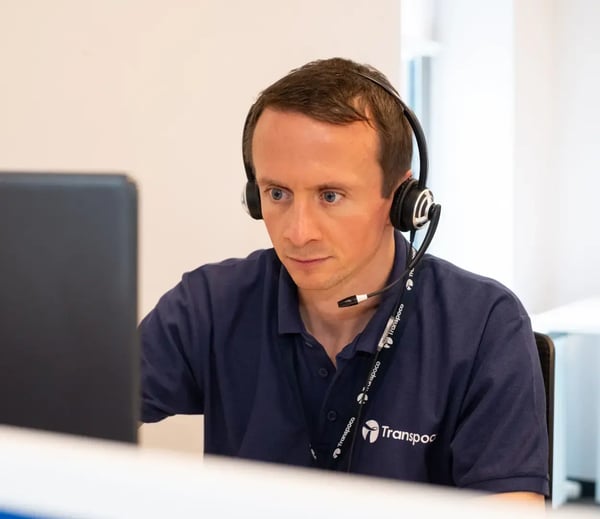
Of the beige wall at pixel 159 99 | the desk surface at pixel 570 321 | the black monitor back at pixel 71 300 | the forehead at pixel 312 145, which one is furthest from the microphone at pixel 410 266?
the desk surface at pixel 570 321

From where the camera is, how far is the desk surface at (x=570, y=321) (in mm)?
3084

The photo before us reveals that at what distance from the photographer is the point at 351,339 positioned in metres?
1.26

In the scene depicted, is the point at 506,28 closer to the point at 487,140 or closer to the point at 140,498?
the point at 487,140

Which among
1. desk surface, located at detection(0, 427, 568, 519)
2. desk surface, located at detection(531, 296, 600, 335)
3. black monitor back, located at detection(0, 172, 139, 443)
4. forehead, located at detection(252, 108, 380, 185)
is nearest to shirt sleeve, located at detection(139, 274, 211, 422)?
forehead, located at detection(252, 108, 380, 185)

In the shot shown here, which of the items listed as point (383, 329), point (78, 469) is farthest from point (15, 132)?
point (78, 469)

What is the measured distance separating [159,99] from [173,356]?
0.76 metres

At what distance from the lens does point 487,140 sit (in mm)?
3770

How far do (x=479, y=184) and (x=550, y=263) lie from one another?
1.72 ft

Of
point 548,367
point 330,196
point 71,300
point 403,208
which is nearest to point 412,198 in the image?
point 403,208

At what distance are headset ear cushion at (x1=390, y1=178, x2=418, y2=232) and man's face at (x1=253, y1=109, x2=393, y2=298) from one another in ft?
0.11

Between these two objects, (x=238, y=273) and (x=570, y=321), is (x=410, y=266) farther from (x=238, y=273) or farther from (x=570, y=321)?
(x=570, y=321)

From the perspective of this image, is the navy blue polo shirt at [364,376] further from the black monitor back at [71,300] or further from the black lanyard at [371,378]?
the black monitor back at [71,300]

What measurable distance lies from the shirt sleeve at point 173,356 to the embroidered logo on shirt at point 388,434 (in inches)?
11.5

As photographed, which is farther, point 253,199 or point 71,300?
point 253,199
